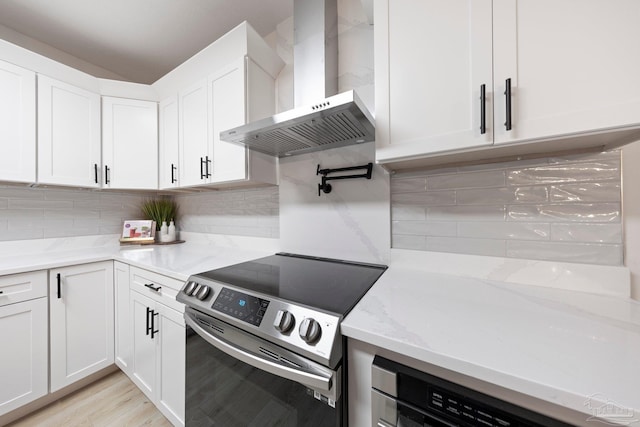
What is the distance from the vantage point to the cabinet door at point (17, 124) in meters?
1.42

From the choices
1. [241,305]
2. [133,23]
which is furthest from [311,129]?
[133,23]

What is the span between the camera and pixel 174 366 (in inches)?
46.8

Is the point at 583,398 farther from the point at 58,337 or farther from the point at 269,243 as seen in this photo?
the point at 58,337

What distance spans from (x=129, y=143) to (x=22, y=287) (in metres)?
1.18

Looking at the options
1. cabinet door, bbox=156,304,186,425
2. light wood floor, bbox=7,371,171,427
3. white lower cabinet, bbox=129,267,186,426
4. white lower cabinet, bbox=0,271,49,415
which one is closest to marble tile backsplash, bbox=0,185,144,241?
white lower cabinet, bbox=0,271,49,415

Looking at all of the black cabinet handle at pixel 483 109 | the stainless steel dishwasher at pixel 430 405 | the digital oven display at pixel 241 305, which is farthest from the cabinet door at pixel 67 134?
the black cabinet handle at pixel 483 109

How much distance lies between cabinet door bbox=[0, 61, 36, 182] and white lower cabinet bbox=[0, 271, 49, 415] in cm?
70

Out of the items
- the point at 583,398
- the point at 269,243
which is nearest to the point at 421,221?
the point at 583,398

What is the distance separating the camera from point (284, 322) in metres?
0.69

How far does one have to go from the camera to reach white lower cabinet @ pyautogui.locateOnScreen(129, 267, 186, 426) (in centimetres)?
117

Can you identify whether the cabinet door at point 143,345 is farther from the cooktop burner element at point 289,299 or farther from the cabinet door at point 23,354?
the cooktop burner element at point 289,299

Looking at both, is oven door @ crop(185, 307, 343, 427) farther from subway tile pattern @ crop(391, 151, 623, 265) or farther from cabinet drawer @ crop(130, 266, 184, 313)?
subway tile pattern @ crop(391, 151, 623, 265)

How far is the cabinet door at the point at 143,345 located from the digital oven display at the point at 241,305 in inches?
29.9

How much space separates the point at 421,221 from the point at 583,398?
0.81 meters
